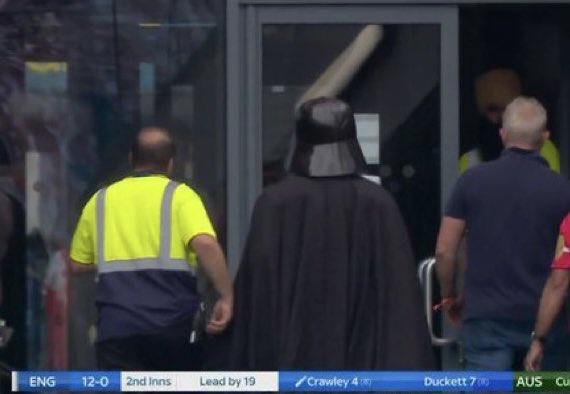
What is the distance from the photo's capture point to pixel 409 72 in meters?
8.46

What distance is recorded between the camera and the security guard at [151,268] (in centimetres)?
710

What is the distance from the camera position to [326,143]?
675 cm

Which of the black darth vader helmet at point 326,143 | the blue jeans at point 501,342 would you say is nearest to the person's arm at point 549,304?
the blue jeans at point 501,342

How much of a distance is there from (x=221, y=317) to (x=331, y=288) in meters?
0.56

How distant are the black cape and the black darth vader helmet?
0.10m

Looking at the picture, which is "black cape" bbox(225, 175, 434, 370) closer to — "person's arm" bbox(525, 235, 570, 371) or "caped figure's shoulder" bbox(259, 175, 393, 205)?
"caped figure's shoulder" bbox(259, 175, 393, 205)

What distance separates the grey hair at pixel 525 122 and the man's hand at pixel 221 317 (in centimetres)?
144

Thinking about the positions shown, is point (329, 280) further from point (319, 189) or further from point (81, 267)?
point (81, 267)

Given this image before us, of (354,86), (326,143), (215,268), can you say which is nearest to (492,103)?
(354,86)

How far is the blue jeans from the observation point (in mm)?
7301

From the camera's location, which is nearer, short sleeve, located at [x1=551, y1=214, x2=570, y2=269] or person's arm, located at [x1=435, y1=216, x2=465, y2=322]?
short sleeve, located at [x1=551, y1=214, x2=570, y2=269]

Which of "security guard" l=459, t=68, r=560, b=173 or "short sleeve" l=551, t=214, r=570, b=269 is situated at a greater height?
"security guard" l=459, t=68, r=560, b=173

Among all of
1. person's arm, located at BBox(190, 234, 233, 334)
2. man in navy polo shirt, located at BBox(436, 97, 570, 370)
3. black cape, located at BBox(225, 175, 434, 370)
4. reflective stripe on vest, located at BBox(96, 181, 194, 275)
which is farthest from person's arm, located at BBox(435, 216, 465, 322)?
reflective stripe on vest, located at BBox(96, 181, 194, 275)

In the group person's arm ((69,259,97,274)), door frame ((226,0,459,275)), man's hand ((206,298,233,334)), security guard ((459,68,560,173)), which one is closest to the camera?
man's hand ((206,298,233,334))
